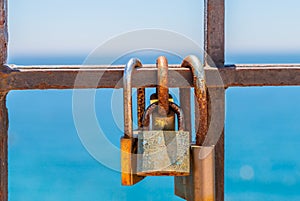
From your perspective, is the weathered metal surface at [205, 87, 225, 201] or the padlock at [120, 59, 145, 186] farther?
the weathered metal surface at [205, 87, 225, 201]

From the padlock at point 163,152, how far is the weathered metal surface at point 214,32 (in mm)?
228

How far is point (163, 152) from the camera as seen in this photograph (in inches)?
33.2

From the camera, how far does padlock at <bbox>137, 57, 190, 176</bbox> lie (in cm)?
83

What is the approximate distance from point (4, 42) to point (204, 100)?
450 millimetres

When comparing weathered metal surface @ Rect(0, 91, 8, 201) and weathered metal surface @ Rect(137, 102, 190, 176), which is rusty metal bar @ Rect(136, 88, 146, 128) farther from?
weathered metal surface @ Rect(0, 91, 8, 201)

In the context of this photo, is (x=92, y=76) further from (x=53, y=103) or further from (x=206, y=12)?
(x=53, y=103)

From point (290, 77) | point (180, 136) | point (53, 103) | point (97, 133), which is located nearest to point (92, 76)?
point (97, 133)

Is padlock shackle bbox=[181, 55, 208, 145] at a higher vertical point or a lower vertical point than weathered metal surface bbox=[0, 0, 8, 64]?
lower

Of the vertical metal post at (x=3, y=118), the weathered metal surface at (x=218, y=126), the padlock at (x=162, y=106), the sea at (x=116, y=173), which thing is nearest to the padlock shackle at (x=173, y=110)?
the padlock at (x=162, y=106)

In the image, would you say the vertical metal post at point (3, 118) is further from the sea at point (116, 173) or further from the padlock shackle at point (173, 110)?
the sea at point (116, 173)

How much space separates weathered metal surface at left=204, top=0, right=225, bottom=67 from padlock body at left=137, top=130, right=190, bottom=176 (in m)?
0.25

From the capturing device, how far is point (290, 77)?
1.05m

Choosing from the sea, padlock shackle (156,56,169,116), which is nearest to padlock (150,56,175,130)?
padlock shackle (156,56,169,116)

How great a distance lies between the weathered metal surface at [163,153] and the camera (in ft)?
2.73
